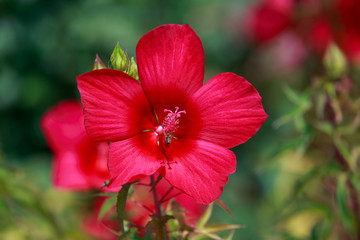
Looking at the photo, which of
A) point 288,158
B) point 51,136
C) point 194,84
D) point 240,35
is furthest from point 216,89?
point 240,35

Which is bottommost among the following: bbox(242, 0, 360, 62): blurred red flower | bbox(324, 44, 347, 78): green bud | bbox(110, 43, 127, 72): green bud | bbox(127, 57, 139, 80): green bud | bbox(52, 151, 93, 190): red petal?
bbox(52, 151, 93, 190): red petal

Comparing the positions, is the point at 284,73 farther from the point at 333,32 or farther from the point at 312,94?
the point at 312,94

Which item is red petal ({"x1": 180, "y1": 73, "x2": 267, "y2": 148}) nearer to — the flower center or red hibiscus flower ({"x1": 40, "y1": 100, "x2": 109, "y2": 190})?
the flower center

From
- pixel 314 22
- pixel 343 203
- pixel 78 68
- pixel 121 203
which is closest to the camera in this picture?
pixel 121 203

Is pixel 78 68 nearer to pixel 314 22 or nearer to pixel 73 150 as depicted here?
pixel 73 150

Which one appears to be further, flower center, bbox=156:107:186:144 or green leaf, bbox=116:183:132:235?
flower center, bbox=156:107:186:144

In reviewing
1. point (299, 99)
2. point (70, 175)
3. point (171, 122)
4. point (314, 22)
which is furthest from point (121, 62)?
point (314, 22)

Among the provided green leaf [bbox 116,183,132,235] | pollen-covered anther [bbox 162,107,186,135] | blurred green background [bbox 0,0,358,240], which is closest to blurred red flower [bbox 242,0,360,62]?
blurred green background [bbox 0,0,358,240]
